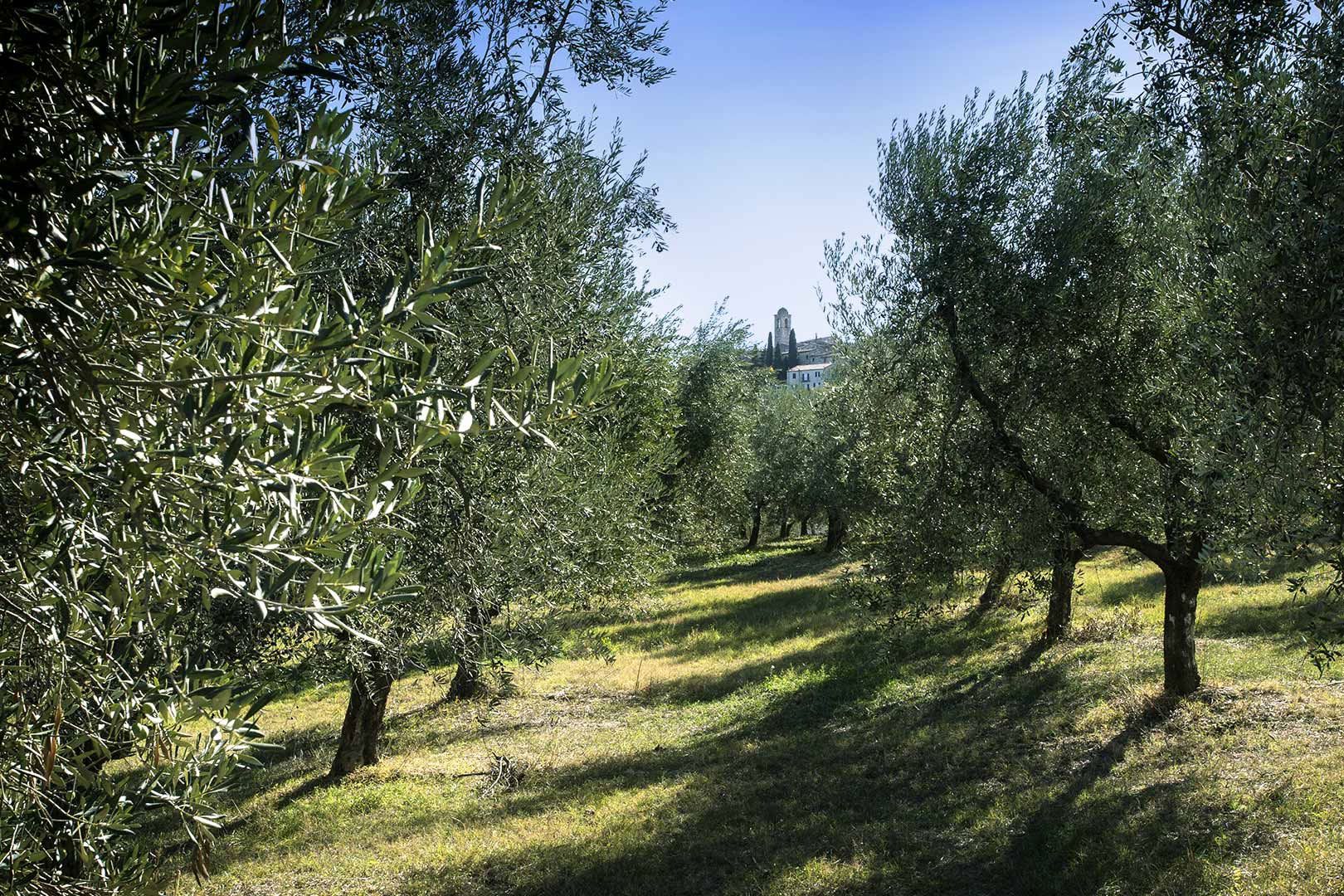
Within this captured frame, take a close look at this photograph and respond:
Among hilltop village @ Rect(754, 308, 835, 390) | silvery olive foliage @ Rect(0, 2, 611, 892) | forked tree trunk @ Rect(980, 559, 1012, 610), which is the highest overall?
hilltop village @ Rect(754, 308, 835, 390)

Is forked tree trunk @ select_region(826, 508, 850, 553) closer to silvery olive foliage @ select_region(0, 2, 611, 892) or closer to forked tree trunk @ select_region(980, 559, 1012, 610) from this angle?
forked tree trunk @ select_region(980, 559, 1012, 610)

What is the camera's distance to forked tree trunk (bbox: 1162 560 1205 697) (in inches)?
449

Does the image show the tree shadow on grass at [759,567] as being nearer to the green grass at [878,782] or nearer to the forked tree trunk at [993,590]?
the forked tree trunk at [993,590]

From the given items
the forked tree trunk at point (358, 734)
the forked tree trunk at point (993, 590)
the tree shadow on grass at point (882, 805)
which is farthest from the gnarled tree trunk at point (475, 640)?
the forked tree trunk at point (993, 590)

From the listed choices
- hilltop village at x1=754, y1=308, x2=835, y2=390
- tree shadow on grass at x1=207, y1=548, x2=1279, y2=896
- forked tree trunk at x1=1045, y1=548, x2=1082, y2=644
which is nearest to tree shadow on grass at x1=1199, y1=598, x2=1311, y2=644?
forked tree trunk at x1=1045, y1=548, x2=1082, y2=644

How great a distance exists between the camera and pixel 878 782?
38.4 feet

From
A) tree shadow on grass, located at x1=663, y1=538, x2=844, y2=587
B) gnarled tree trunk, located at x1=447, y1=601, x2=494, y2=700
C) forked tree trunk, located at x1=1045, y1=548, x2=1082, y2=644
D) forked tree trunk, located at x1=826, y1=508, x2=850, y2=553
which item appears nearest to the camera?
gnarled tree trunk, located at x1=447, y1=601, x2=494, y2=700

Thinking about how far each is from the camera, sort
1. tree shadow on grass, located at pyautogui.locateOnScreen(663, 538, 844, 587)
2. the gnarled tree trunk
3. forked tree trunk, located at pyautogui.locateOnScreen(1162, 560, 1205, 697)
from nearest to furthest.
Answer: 1. the gnarled tree trunk
2. forked tree trunk, located at pyautogui.locateOnScreen(1162, 560, 1205, 697)
3. tree shadow on grass, located at pyautogui.locateOnScreen(663, 538, 844, 587)

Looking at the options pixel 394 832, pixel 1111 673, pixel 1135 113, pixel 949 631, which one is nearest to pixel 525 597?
pixel 394 832

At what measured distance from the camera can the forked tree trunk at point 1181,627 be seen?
37.4 ft

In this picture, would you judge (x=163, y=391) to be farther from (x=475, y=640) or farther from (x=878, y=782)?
(x=878, y=782)

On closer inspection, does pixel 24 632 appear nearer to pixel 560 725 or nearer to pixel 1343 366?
pixel 1343 366

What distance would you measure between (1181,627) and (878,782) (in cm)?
455

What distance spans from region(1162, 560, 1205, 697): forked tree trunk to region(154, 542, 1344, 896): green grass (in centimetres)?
33
